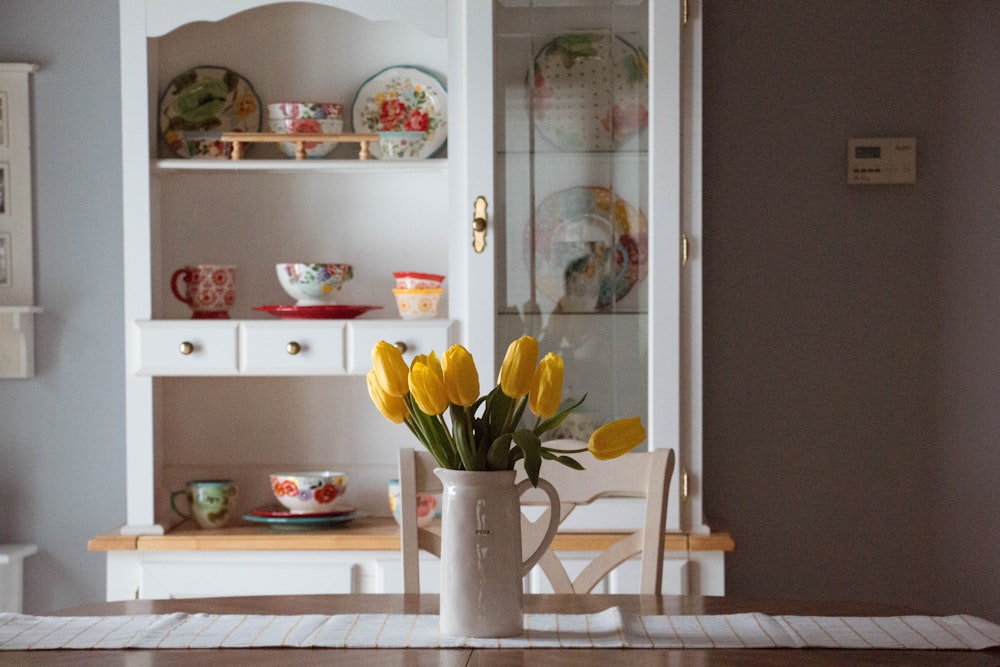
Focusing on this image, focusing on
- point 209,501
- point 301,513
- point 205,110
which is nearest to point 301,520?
point 301,513

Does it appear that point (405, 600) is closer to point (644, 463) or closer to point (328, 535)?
point (644, 463)

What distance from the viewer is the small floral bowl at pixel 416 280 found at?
238 centimetres

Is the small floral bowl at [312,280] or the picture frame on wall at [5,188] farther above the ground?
the picture frame on wall at [5,188]

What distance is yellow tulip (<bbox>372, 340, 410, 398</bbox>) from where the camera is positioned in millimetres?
1223

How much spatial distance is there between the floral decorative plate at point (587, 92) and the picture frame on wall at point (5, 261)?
130cm

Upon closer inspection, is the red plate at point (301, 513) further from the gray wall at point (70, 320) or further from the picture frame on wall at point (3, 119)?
the picture frame on wall at point (3, 119)

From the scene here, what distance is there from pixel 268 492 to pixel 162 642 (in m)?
1.37

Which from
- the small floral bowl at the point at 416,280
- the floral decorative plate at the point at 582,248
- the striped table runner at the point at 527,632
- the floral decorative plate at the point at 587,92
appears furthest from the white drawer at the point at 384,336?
the striped table runner at the point at 527,632

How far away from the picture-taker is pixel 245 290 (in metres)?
2.64

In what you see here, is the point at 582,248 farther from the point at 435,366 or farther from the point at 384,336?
the point at 435,366

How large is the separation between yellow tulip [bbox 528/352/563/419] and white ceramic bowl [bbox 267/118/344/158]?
138 cm

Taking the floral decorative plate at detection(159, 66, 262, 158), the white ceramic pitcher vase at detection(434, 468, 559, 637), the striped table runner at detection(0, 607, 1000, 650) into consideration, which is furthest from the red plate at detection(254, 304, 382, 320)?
the white ceramic pitcher vase at detection(434, 468, 559, 637)

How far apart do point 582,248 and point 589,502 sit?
73cm

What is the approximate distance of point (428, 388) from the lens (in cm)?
120
